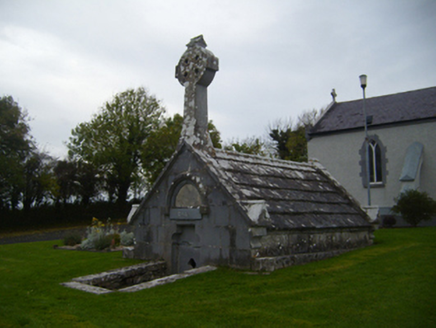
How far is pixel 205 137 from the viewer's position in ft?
34.0

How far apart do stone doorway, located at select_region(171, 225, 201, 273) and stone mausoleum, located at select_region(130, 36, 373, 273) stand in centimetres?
3

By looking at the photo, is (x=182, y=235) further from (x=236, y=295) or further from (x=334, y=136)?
(x=334, y=136)

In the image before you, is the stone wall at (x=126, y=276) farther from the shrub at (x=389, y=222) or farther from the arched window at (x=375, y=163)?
the arched window at (x=375, y=163)

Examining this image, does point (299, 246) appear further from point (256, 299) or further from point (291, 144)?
point (291, 144)

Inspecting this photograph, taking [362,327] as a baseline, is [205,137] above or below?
above

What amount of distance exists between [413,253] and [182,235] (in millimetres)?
5937

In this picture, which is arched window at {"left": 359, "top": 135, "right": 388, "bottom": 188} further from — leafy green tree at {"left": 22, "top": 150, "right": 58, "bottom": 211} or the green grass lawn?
leafy green tree at {"left": 22, "top": 150, "right": 58, "bottom": 211}

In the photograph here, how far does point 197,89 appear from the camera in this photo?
1066 cm

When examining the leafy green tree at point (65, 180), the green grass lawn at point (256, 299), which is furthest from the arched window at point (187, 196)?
the leafy green tree at point (65, 180)

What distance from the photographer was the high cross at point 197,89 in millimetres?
10344

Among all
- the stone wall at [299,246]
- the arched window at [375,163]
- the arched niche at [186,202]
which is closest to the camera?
the stone wall at [299,246]

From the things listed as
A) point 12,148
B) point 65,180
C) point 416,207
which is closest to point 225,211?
point 416,207

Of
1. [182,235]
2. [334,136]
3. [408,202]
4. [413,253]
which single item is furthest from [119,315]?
[334,136]

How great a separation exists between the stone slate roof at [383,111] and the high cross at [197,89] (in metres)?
21.9
